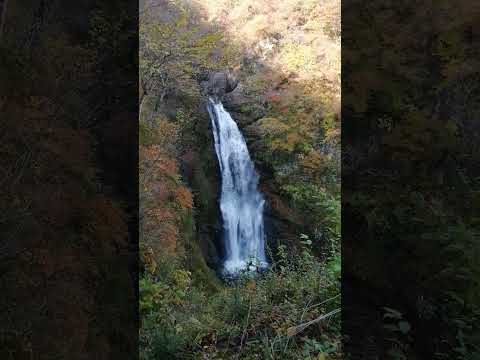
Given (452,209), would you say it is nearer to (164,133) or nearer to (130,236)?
(130,236)

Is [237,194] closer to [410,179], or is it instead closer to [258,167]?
[258,167]

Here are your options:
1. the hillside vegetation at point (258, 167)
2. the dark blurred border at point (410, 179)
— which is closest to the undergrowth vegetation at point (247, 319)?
the hillside vegetation at point (258, 167)

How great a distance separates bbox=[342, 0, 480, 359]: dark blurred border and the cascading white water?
5.38m

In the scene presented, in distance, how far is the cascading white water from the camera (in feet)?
23.9

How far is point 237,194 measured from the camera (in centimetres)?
753

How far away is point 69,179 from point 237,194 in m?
6.06

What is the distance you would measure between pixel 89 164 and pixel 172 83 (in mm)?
4183

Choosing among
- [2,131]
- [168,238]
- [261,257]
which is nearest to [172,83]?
[168,238]

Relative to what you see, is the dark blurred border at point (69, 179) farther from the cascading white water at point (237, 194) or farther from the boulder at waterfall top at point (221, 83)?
the boulder at waterfall top at point (221, 83)

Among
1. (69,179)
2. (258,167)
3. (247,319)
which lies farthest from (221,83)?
(69,179)

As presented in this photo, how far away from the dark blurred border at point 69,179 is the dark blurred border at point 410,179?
123 cm

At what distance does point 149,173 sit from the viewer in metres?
3.79

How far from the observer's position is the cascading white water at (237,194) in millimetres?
7293

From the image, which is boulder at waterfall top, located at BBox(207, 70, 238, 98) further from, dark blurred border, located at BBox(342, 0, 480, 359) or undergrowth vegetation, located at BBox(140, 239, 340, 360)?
dark blurred border, located at BBox(342, 0, 480, 359)
